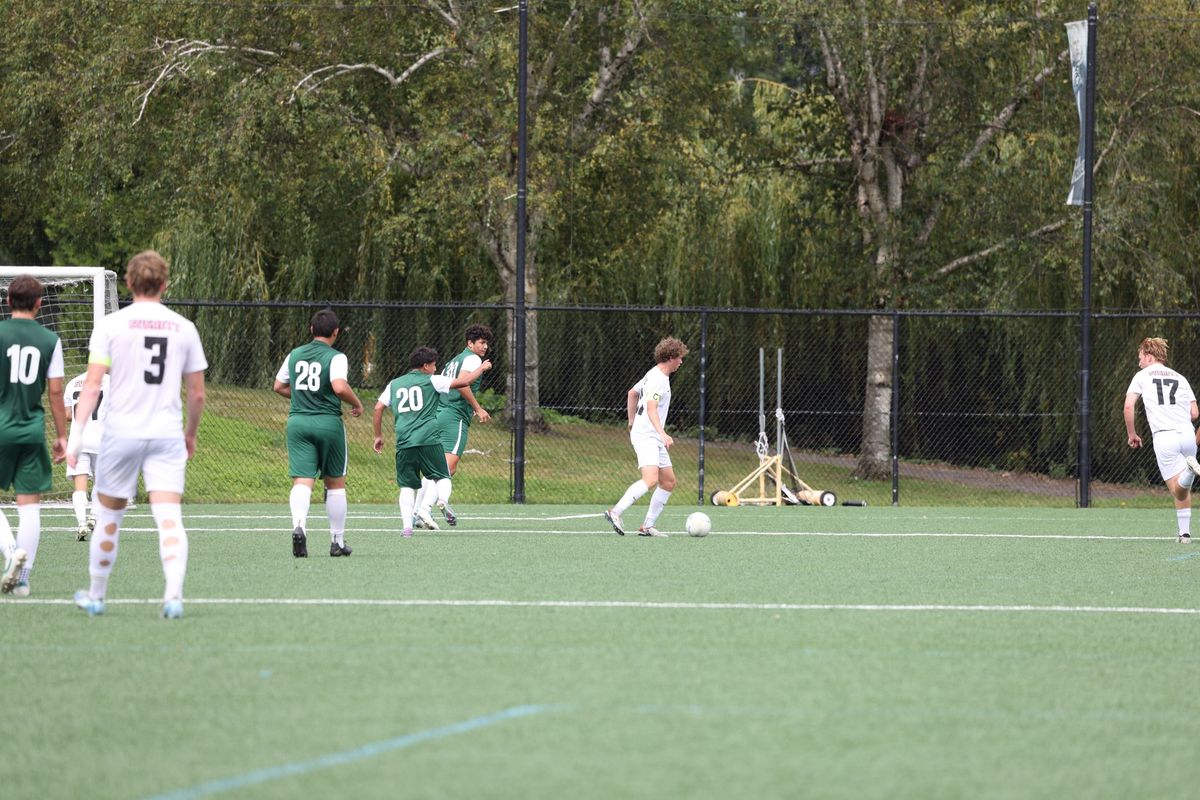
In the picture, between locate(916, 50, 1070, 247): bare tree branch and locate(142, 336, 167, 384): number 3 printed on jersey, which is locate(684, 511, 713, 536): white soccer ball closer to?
locate(142, 336, 167, 384): number 3 printed on jersey

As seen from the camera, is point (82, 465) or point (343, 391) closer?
point (343, 391)

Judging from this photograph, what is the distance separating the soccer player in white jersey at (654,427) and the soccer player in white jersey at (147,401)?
21.2 ft

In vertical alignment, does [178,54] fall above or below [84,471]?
above

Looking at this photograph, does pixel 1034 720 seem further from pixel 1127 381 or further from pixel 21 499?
pixel 1127 381

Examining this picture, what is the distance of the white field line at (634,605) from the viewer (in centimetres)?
903

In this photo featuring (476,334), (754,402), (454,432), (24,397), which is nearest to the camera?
(24,397)

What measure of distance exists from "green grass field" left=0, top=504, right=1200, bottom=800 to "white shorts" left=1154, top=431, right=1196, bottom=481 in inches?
97.9

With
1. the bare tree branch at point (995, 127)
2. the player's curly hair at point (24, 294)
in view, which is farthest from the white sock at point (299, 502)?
the bare tree branch at point (995, 127)

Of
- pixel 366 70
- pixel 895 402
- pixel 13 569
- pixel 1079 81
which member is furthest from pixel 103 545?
pixel 366 70

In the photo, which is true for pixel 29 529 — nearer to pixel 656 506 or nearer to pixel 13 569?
pixel 13 569

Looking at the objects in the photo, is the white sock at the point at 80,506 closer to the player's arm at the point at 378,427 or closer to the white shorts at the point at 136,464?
the player's arm at the point at 378,427

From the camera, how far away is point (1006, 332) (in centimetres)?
2683

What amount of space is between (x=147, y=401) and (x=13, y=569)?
6.59 ft

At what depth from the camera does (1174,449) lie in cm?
1454
